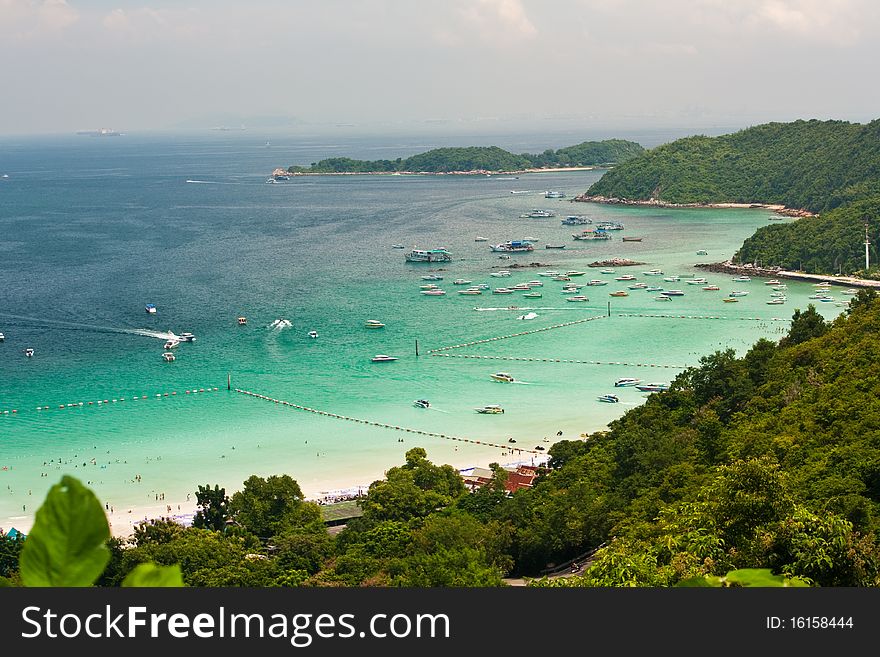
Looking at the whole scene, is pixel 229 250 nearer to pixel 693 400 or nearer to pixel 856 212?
pixel 856 212

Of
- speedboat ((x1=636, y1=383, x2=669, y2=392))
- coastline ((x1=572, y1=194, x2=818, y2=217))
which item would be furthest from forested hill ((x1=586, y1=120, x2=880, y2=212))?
speedboat ((x1=636, y1=383, x2=669, y2=392))

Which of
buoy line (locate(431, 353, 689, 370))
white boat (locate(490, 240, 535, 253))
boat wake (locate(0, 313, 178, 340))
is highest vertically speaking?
white boat (locate(490, 240, 535, 253))

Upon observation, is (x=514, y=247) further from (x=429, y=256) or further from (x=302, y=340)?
(x=302, y=340)


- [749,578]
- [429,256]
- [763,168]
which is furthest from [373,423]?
[763,168]

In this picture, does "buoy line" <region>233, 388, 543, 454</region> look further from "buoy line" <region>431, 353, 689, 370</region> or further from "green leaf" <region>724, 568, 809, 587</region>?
"green leaf" <region>724, 568, 809, 587</region>

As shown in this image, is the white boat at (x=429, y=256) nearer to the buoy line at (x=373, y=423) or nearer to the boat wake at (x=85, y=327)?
the boat wake at (x=85, y=327)

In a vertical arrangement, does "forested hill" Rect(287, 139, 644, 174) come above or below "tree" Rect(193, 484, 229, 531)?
above

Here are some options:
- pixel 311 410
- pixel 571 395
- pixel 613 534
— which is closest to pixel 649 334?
pixel 571 395

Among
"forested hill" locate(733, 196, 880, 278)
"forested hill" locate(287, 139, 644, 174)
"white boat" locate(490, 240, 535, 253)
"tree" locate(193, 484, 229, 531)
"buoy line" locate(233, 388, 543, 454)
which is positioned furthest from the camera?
"forested hill" locate(287, 139, 644, 174)
